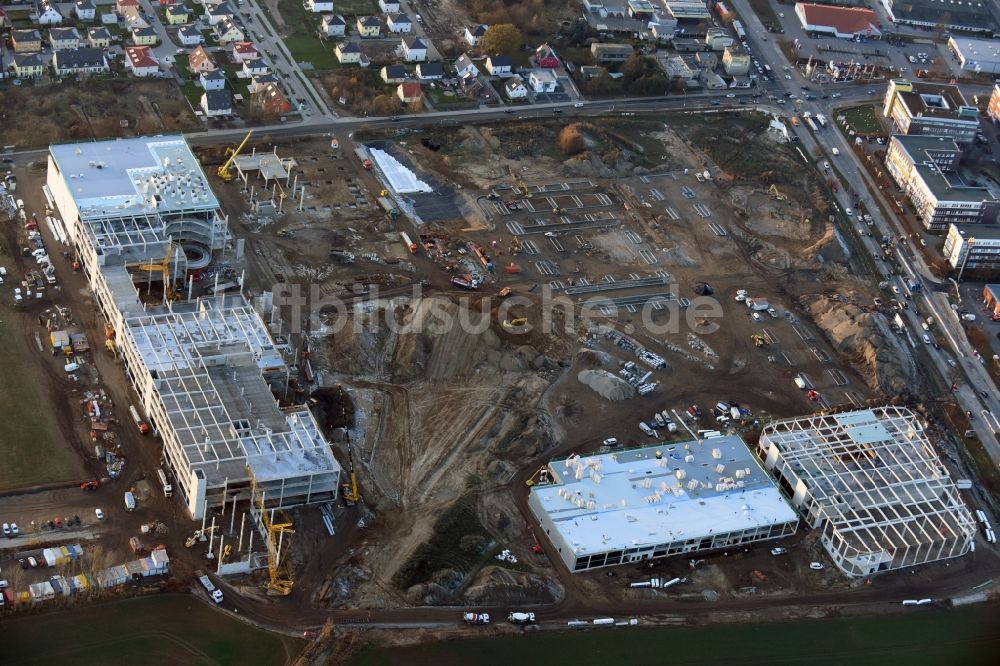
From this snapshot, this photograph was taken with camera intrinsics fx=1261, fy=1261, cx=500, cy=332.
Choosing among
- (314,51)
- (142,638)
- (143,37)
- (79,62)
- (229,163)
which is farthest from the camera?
(314,51)

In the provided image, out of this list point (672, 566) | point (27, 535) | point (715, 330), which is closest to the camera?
point (27, 535)

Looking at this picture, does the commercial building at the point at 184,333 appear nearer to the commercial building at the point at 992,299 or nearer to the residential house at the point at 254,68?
the residential house at the point at 254,68

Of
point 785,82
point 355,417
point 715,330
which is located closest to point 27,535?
point 355,417

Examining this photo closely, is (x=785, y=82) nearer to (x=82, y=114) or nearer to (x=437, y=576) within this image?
(x=82, y=114)

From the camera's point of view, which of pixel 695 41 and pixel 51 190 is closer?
pixel 51 190

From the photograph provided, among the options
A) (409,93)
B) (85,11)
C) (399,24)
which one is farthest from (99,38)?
(399,24)

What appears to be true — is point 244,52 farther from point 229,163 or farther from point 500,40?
point 500,40

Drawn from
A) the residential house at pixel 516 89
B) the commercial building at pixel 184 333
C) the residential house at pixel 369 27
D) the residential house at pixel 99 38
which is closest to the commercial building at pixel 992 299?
the residential house at pixel 516 89
